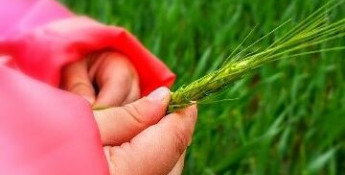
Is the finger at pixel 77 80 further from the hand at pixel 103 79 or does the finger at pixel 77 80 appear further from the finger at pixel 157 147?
the finger at pixel 157 147

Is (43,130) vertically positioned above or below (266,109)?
above

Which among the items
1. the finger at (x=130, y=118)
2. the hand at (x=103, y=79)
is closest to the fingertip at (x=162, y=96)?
the finger at (x=130, y=118)

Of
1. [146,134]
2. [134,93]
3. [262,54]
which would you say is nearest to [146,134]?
[146,134]

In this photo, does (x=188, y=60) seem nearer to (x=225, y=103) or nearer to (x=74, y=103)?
(x=225, y=103)

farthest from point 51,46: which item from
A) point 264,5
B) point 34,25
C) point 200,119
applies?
point 264,5

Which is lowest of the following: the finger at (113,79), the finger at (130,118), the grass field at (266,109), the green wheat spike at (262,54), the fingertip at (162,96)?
the grass field at (266,109)

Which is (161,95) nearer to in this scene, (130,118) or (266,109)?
(130,118)
